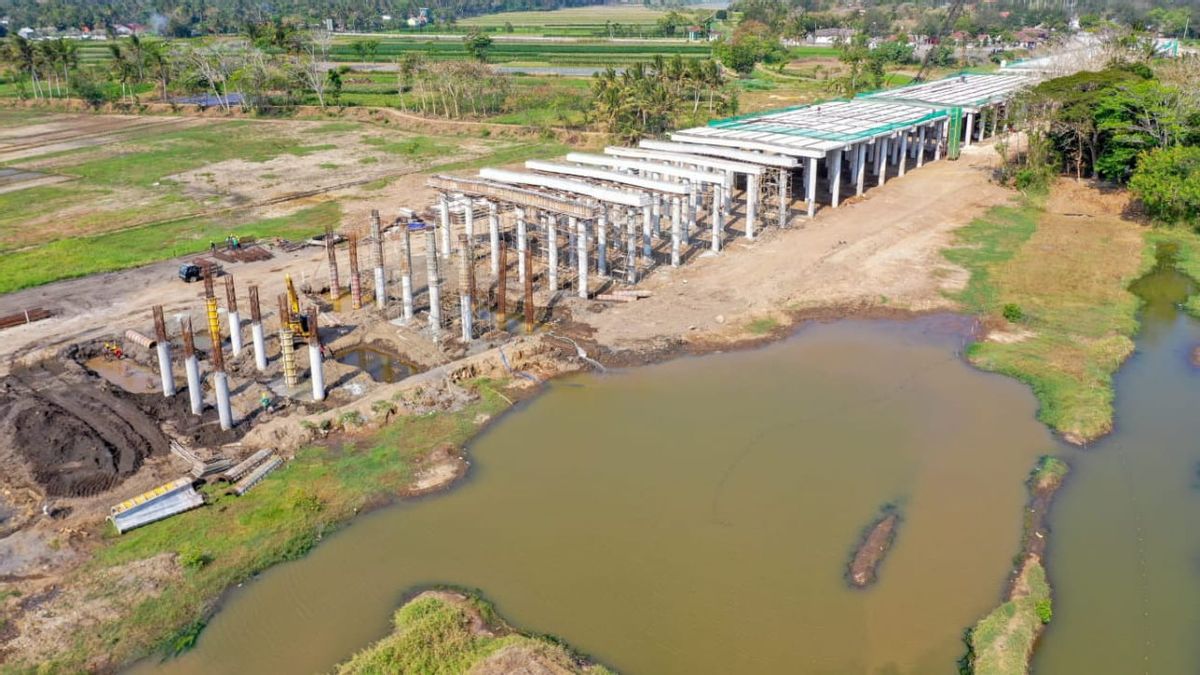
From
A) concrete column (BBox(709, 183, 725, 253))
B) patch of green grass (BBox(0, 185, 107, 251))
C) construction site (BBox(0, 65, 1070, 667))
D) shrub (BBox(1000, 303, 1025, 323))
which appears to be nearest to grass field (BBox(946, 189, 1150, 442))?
shrub (BBox(1000, 303, 1025, 323))

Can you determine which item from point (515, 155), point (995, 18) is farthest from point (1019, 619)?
point (995, 18)

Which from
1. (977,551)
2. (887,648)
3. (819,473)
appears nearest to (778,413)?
(819,473)

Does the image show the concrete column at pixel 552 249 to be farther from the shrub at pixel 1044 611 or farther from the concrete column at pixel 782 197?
the shrub at pixel 1044 611

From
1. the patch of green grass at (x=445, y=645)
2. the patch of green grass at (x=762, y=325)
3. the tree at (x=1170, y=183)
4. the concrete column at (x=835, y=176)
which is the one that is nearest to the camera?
the patch of green grass at (x=445, y=645)

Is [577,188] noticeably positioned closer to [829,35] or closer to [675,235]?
[675,235]

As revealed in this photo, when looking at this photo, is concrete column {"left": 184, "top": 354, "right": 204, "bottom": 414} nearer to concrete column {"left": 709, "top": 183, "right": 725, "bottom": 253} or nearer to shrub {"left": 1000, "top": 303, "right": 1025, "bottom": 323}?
concrete column {"left": 709, "top": 183, "right": 725, "bottom": 253}

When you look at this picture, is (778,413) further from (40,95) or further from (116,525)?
(40,95)

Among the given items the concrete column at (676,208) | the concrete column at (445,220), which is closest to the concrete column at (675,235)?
the concrete column at (676,208)
